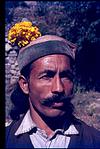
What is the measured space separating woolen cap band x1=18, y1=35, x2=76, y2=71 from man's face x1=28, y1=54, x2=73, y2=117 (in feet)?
0.10

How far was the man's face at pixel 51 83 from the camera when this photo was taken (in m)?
2.02

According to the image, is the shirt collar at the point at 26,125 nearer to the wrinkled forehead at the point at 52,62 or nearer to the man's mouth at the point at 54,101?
the man's mouth at the point at 54,101

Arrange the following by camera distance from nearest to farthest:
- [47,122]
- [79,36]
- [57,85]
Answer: [57,85], [47,122], [79,36]

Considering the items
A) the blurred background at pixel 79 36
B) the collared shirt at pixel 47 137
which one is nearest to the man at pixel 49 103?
the collared shirt at pixel 47 137

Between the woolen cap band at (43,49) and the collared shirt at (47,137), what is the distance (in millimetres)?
431

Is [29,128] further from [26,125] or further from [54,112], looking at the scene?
[54,112]

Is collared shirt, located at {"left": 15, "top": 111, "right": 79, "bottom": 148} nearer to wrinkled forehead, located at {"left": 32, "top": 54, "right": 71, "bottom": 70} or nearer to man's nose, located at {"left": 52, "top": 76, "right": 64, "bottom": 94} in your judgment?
man's nose, located at {"left": 52, "top": 76, "right": 64, "bottom": 94}

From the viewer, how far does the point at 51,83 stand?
2.02m

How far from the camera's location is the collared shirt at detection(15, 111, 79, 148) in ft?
6.68

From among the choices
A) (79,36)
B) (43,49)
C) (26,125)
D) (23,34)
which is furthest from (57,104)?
(79,36)

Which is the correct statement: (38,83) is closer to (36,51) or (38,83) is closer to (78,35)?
(36,51)

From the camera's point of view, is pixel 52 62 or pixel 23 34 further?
pixel 23 34

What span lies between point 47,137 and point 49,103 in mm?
226

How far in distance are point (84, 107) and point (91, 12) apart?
1.91 meters
